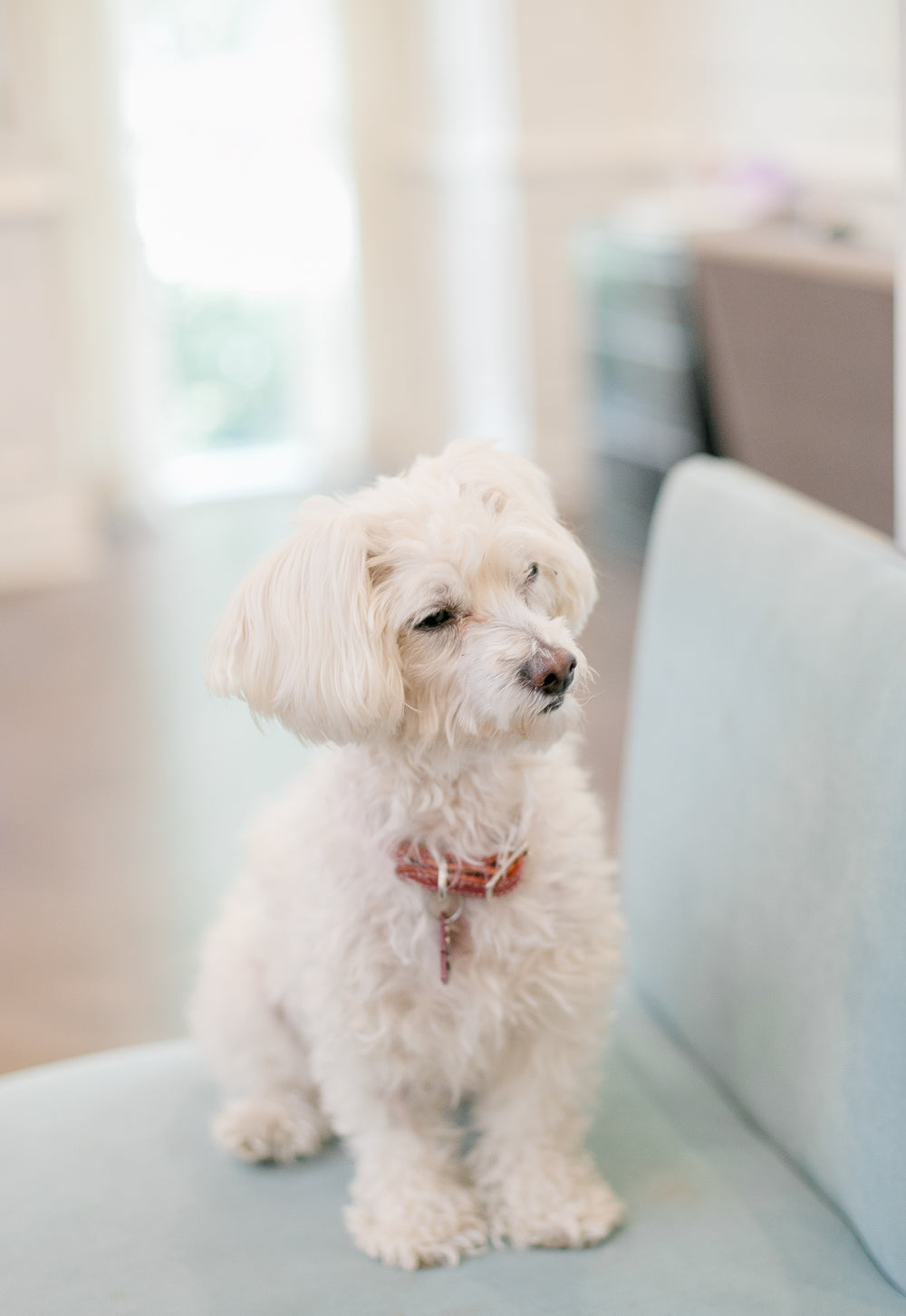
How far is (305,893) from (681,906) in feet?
1.37

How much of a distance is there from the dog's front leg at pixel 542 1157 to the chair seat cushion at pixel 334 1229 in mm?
27

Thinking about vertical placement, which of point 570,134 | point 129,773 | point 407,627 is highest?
point 570,134

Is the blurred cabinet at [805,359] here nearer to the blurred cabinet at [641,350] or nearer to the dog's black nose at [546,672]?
the blurred cabinet at [641,350]

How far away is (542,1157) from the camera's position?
1.24 m

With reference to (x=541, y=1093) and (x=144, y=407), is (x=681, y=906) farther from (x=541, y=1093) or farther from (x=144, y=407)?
(x=144, y=407)

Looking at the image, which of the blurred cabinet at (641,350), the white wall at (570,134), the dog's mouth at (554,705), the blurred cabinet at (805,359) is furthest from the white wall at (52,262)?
the dog's mouth at (554,705)

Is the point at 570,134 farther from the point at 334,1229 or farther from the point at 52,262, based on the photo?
the point at 334,1229

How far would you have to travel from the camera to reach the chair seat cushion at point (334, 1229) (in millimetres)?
1091

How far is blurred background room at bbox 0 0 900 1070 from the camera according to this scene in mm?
3178

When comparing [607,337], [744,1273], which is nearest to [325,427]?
[607,337]

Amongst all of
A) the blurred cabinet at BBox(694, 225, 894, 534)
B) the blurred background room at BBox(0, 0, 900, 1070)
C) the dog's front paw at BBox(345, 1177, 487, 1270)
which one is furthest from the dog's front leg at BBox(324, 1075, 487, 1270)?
the blurred cabinet at BBox(694, 225, 894, 534)

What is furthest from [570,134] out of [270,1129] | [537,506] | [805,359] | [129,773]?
[270,1129]

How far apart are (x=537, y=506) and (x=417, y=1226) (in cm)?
65

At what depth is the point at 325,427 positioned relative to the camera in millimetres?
5441
